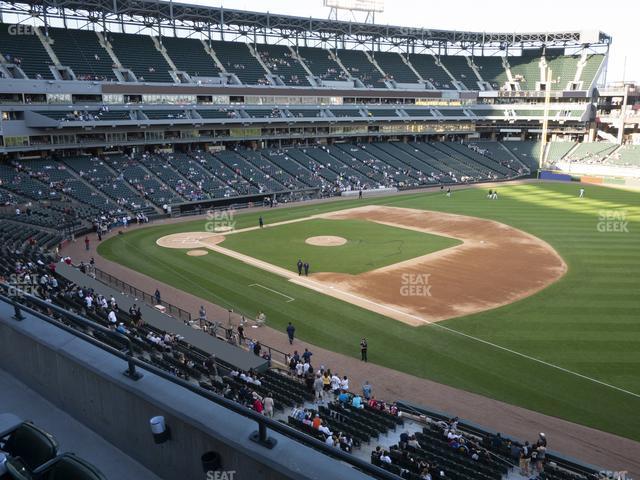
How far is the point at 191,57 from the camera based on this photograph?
76125 millimetres

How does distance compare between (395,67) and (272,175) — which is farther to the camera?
(395,67)

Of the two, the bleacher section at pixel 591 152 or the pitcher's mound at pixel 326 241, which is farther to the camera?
the bleacher section at pixel 591 152

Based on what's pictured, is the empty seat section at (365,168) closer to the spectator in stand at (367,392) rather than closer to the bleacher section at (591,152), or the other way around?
the bleacher section at (591,152)

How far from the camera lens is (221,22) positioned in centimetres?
7556

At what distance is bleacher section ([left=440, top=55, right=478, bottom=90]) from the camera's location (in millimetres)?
102656

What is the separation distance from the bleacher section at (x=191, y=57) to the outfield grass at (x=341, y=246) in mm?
36400

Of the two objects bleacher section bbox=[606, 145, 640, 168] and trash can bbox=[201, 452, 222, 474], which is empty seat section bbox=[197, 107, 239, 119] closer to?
bleacher section bbox=[606, 145, 640, 168]

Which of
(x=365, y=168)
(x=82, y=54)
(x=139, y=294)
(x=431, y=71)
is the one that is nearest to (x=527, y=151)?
(x=431, y=71)

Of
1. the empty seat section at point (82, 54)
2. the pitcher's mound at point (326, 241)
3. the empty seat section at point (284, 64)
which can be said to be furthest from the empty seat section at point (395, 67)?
the pitcher's mound at point (326, 241)

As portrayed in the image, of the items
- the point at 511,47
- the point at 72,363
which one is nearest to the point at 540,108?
the point at 511,47

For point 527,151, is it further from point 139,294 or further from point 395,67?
point 139,294

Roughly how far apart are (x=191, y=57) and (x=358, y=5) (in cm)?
3794

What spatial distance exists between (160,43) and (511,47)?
2964 inches

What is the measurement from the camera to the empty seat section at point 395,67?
315 ft
